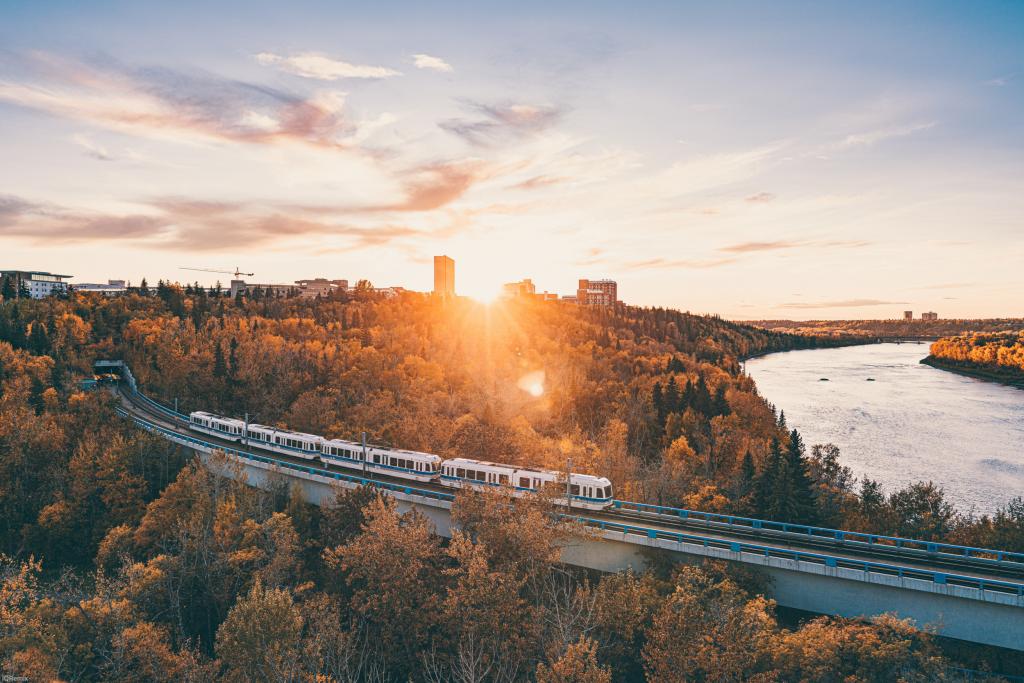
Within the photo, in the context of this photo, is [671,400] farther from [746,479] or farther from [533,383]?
[746,479]

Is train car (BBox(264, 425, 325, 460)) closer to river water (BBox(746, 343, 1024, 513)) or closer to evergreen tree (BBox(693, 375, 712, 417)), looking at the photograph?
evergreen tree (BBox(693, 375, 712, 417))

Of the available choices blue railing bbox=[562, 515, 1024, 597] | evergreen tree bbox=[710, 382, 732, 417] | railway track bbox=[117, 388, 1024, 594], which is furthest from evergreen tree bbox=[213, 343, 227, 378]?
evergreen tree bbox=[710, 382, 732, 417]

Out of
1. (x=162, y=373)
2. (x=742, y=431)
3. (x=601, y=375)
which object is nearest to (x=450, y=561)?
(x=742, y=431)

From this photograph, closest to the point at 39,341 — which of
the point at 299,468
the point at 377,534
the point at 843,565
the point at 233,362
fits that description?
the point at 233,362

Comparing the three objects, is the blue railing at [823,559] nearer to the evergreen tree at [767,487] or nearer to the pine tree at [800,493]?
the evergreen tree at [767,487]

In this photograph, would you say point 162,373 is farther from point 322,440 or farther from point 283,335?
point 322,440

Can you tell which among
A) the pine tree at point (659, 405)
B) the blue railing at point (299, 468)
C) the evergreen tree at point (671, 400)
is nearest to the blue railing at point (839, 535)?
the blue railing at point (299, 468)

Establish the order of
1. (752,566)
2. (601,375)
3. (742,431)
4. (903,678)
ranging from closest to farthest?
(903,678) → (752,566) → (742,431) → (601,375)
